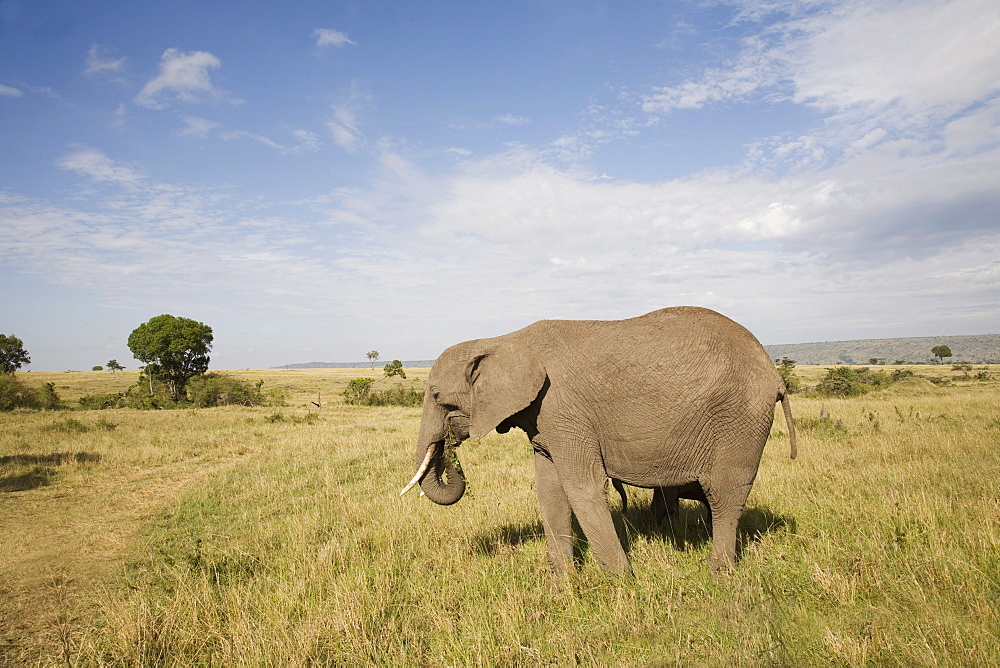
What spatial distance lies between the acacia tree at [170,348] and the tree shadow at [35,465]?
3453 cm

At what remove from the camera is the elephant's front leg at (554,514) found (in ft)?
17.2

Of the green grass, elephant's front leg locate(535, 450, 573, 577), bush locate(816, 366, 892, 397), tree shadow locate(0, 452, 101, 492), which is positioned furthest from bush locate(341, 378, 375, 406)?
elephant's front leg locate(535, 450, 573, 577)

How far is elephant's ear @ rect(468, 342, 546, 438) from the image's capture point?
507 centimetres

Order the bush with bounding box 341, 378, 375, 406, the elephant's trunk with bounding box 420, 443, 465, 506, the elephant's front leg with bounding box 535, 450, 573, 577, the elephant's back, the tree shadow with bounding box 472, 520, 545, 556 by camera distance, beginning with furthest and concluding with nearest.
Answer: the bush with bounding box 341, 378, 375, 406 → the tree shadow with bounding box 472, 520, 545, 556 → the elephant's trunk with bounding box 420, 443, 465, 506 → the elephant's front leg with bounding box 535, 450, 573, 577 → the elephant's back

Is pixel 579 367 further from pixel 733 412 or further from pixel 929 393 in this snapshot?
pixel 929 393

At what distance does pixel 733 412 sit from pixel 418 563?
3857 mm

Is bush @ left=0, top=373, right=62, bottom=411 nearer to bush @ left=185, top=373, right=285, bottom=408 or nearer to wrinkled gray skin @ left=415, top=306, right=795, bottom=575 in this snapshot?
bush @ left=185, top=373, right=285, bottom=408

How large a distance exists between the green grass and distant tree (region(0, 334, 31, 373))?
62.0 metres

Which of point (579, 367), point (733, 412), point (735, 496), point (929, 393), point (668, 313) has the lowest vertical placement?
point (929, 393)

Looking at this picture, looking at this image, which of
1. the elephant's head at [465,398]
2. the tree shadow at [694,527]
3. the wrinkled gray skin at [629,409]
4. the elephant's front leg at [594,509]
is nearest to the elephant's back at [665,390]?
the wrinkled gray skin at [629,409]

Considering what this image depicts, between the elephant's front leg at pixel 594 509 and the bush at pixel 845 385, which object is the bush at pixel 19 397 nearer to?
the elephant's front leg at pixel 594 509

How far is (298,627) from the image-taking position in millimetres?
4340

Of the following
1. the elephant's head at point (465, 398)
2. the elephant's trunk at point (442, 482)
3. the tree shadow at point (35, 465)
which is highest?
the elephant's head at point (465, 398)

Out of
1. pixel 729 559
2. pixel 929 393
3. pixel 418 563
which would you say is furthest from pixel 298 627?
pixel 929 393
